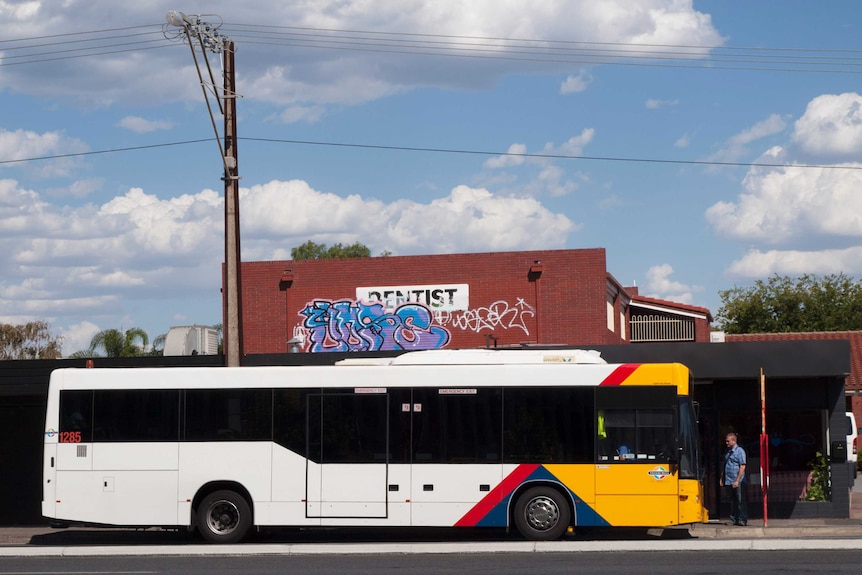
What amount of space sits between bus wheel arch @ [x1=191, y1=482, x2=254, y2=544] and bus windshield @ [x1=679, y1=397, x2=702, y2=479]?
6.86 metres

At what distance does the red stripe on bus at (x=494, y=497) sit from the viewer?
17.5 meters

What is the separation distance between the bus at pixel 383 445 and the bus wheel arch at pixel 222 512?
0.08 feet

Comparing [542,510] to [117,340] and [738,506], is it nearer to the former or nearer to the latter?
[738,506]

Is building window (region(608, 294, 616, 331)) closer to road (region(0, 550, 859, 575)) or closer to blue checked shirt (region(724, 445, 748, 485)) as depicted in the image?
blue checked shirt (region(724, 445, 748, 485))

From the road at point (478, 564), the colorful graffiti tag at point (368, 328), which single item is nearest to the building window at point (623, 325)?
the colorful graffiti tag at point (368, 328)

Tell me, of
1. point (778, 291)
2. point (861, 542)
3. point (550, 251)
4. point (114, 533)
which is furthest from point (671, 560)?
point (778, 291)

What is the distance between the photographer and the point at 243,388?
18.2 meters

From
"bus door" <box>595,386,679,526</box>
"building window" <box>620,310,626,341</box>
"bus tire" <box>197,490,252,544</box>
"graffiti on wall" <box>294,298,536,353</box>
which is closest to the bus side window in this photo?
"bus tire" <box>197,490,252,544</box>

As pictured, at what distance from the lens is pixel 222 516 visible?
715 inches

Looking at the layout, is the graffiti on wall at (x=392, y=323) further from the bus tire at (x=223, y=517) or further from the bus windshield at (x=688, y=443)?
the bus tire at (x=223, y=517)

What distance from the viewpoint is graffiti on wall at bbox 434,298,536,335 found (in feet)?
116

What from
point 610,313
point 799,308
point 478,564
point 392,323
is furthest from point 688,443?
point 799,308

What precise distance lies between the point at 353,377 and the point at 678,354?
6.48 m

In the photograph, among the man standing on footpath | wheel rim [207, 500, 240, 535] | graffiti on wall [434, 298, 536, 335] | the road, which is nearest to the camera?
the road
